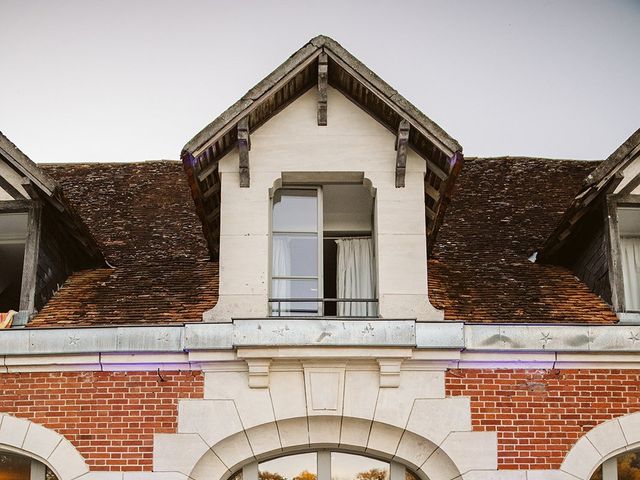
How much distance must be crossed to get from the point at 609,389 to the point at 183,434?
451cm

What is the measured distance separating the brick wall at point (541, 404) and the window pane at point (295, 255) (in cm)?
198

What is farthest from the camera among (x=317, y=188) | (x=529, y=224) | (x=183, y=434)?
(x=529, y=224)

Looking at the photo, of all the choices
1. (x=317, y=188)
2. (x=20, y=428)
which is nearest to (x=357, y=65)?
(x=317, y=188)

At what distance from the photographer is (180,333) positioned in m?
12.1

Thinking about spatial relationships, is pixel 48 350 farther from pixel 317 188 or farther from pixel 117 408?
pixel 317 188

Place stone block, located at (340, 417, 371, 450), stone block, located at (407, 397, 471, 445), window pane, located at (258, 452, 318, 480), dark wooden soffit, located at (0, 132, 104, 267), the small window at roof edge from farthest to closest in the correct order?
the small window at roof edge < dark wooden soffit, located at (0, 132, 104, 267) < window pane, located at (258, 452, 318, 480) < stone block, located at (340, 417, 371, 450) < stone block, located at (407, 397, 471, 445)

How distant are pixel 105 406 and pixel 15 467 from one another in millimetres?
1268

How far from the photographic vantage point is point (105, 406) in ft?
39.7

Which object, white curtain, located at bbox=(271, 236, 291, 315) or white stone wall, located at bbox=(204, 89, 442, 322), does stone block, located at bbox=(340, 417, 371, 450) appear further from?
white curtain, located at bbox=(271, 236, 291, 315)

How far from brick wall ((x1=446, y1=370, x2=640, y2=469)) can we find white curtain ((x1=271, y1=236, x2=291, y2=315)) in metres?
1.97

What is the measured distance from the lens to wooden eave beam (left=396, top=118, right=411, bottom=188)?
1248cm

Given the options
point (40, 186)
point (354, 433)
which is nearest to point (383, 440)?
point (354, 433)

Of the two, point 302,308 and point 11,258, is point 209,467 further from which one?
point 11,258

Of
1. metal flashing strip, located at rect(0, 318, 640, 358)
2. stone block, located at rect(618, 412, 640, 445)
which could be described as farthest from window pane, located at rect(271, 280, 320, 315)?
stone block, located at rect(618, 412, 640, 445)
